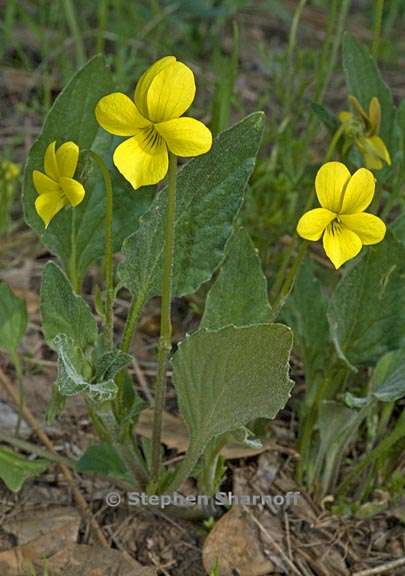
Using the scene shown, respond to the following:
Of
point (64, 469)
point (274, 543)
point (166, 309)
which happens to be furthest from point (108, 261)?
point (274, 543)

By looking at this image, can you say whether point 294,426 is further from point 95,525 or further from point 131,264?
point 131,264

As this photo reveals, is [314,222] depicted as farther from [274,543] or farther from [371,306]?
[274,543]

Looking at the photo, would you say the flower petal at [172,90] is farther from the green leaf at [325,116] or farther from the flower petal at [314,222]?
the green leaf at [325,116]

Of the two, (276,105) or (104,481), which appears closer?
(104,481)

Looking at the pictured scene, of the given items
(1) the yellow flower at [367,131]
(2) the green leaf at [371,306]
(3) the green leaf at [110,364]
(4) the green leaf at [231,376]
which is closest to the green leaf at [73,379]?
(3) the green leaf at [110,364]

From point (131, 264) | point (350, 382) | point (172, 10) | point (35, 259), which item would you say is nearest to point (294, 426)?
point (350, 382)

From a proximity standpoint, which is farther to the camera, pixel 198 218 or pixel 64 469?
pixel 64 469
